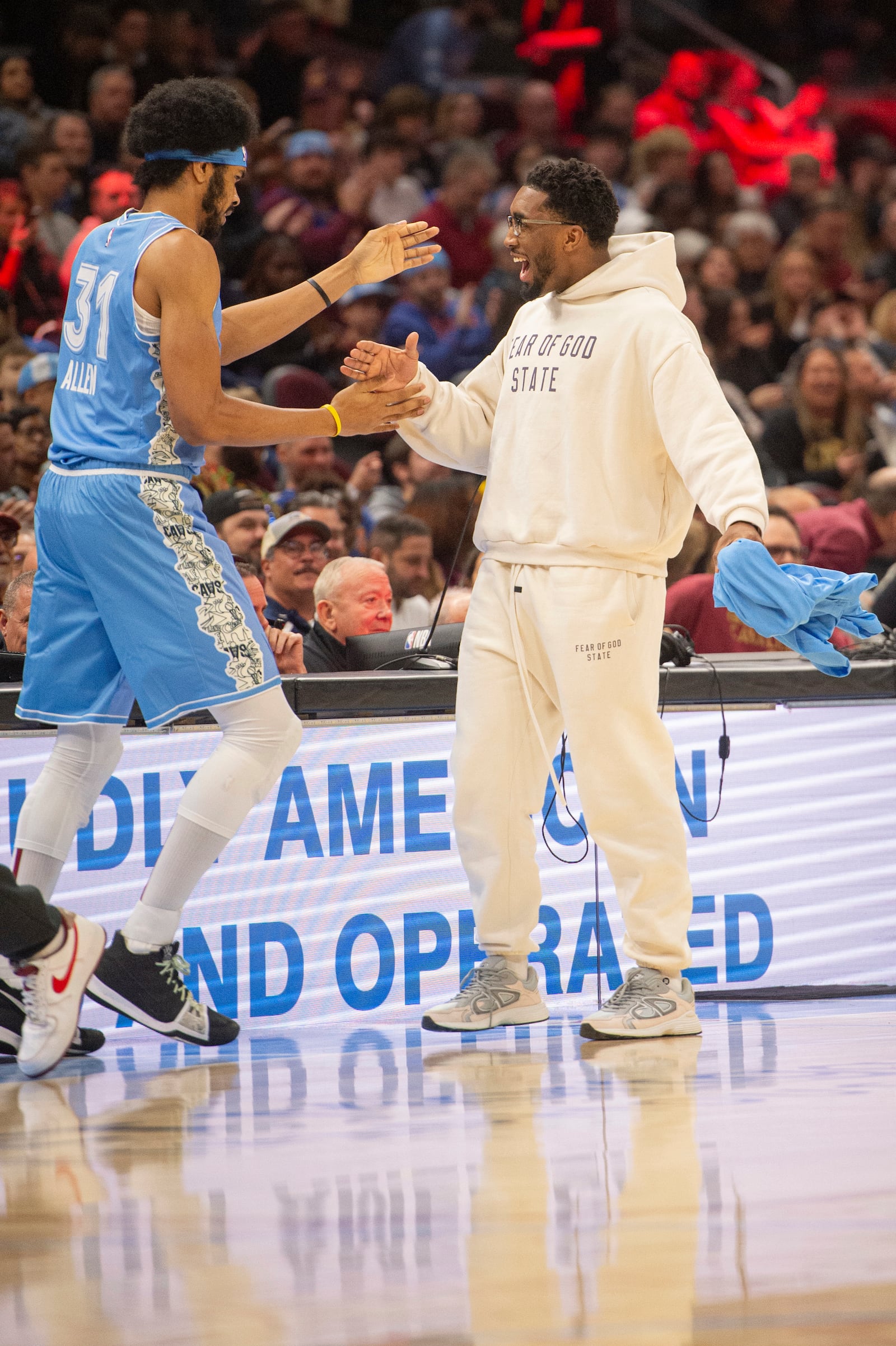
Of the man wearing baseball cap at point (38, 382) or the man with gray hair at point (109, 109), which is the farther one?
the man with gray hair at point (109, 109)

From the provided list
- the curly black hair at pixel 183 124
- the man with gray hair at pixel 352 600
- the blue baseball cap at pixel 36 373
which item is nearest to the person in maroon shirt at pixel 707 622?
the man with gray hair at pixel 352 600

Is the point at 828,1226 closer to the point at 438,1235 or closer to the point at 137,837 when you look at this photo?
the point at 438,1235

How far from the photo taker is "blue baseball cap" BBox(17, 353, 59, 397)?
7102 mm

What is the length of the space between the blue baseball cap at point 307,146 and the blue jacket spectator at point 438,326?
108 cm

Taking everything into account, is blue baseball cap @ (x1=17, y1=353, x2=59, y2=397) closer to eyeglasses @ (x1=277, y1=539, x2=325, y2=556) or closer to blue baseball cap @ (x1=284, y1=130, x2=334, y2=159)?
eyeglasses @ (x1=277, y1=539, x2=325, y2=556)

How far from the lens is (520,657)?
3496 millimetres

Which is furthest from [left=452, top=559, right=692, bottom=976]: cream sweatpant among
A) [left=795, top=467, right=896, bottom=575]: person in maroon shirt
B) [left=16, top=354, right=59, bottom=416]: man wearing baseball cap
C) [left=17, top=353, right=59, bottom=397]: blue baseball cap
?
[left=17, top=353, right=59, bottom=397]: blue baseball cap

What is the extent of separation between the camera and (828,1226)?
2002 mm

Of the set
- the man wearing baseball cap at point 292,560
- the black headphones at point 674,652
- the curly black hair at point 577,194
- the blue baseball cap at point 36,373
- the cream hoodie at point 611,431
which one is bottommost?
the black headphones at point 674,652

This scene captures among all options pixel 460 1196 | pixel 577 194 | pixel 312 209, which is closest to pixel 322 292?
pixel 577 194

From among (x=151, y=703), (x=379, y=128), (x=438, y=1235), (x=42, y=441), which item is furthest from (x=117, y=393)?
(x=379, y=128)

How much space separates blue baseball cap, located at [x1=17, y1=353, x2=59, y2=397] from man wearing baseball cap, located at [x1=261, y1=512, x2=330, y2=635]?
1.98 m

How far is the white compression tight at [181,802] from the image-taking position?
3.15 m

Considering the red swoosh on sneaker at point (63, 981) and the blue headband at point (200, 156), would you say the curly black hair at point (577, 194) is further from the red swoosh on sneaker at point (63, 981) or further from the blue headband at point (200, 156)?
the red swoosh on sneaker at point (63, 981)
